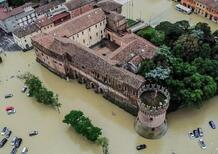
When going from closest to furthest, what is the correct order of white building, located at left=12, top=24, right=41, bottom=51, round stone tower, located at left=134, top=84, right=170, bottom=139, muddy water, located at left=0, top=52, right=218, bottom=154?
round stone tower, located at left=134, top=84, right=170, bottom=139, muddy water, located at left=0, top=52, right=218, bottom=154, white building, located at left=12, top=24, right=41, bottom=51

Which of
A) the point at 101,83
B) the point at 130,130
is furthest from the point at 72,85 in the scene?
the point at 130,130

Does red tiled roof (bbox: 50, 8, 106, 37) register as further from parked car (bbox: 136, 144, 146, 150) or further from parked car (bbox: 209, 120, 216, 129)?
parked car (bbox: 209, 120, 216, 129)

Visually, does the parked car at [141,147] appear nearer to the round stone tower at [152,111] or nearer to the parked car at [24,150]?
the round stone tower at [152,111]

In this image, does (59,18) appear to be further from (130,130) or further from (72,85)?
(130,130)

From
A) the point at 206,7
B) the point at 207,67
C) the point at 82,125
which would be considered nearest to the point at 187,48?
the point at 207,67

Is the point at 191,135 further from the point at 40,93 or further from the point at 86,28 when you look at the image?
the point at 86,28

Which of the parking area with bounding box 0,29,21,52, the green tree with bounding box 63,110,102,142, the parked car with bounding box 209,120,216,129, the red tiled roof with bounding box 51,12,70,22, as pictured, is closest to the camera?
the green tree with bounding box 63,110,102,142

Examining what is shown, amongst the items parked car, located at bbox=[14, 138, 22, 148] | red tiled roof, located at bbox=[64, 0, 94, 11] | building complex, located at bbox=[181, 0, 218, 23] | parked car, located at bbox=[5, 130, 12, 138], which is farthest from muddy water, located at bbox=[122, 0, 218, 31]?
parked car, located at bbox=[14, 138, 22, 148]

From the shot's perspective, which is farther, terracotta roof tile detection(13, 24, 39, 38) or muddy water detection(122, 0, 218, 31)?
muddy water detection(122, 0, 218, 31)
